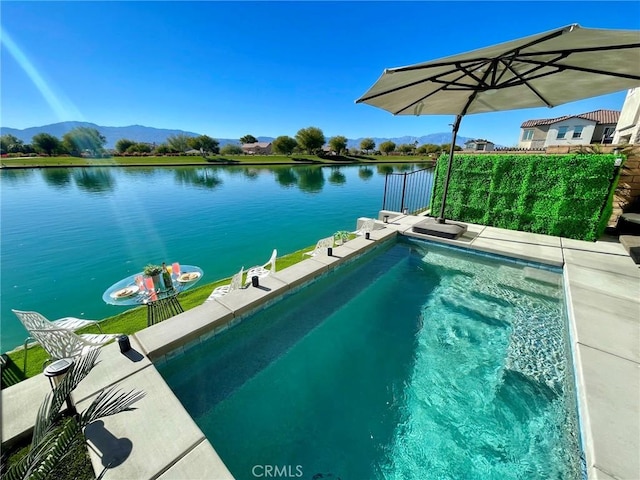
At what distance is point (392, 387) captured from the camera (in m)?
2.40

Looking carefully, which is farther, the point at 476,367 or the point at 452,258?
the point at 452,258

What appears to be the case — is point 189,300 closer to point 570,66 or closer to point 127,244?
point 127,244

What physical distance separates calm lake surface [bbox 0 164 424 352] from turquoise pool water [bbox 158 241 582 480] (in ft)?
11.0

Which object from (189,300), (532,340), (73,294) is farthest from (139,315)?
(532,340)

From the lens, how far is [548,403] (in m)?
2.20

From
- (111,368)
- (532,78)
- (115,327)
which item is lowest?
(115,327)

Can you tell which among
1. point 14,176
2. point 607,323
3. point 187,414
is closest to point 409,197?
point 607,323

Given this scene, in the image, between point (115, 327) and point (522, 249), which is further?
point (522, 249)

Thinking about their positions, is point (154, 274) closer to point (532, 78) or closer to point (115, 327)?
point (115, 327)

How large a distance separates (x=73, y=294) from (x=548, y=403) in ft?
24.9

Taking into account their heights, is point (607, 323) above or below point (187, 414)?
above

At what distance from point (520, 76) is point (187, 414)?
5.40 m

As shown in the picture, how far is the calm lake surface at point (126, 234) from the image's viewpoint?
16.8 feet

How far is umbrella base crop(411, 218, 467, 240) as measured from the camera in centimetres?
530
